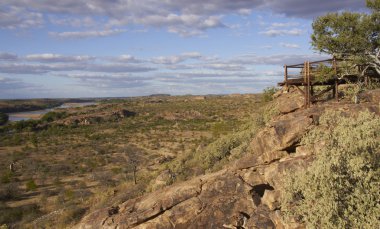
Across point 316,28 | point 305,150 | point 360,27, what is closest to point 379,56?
point 360,27

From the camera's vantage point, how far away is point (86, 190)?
95.3 feet

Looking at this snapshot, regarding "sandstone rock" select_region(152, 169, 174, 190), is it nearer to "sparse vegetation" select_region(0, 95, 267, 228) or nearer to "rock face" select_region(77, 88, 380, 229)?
"sparse vegetation" select_region(0, 95, 267, 228)

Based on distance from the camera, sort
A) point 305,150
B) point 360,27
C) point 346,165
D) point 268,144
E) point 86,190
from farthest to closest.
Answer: point 86,190 < point 360,27 < point 268,144 < point 305,150 < point 346,165

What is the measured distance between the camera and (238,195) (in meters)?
13.4

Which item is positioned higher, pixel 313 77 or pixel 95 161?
pixel 313 77

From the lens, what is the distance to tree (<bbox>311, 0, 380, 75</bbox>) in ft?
59.8

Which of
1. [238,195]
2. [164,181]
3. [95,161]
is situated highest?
[238,195]

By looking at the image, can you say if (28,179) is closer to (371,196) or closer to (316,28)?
(316,28)

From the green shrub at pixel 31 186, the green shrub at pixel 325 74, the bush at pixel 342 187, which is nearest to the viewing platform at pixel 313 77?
the green shrub at pixel 325 74

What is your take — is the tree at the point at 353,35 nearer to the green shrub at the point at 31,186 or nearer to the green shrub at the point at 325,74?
the green shrub at the point at 325,74

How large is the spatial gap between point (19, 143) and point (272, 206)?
5636 centimetres

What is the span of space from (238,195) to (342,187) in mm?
4816

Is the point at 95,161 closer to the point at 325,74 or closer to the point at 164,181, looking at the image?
the point at 164,181

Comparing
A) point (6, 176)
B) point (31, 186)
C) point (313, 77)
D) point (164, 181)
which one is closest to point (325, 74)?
point (313, 77)
